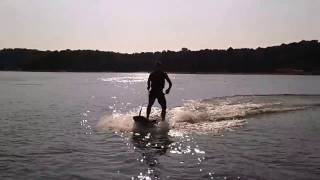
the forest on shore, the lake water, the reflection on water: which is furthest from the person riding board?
the forest on shore

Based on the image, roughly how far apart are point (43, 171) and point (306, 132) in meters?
9.91

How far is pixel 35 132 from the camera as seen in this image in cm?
1675

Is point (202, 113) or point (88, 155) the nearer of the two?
point (88, 155)

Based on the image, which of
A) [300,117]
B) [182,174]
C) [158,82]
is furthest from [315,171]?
[300,117]

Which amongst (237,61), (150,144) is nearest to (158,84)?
(150,144)

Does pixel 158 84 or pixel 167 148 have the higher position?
pixel 158 84

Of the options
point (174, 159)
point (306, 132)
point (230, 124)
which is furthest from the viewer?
point (230, 124)

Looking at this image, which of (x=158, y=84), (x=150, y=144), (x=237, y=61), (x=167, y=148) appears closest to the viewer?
(x=167, y=148)

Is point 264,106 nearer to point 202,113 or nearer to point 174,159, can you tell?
point 202,113

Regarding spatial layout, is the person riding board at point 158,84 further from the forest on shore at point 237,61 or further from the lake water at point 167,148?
the forest on shore at point 237,61

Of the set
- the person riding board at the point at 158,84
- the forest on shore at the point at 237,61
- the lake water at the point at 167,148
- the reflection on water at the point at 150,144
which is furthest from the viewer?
the forest on shore at the point at 237,61

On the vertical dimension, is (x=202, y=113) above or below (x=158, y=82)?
below

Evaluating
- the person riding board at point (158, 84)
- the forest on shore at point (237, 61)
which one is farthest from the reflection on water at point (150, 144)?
the forest on shore at point (237, 61)

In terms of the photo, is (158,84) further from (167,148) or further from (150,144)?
(167,148)
